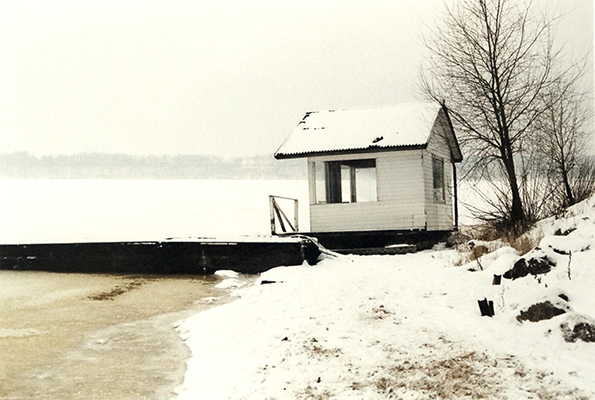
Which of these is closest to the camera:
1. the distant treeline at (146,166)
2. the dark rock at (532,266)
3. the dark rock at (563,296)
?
the dark rock at (563,296)

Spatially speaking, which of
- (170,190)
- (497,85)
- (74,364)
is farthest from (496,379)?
(170,190)

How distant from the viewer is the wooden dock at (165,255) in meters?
13.8

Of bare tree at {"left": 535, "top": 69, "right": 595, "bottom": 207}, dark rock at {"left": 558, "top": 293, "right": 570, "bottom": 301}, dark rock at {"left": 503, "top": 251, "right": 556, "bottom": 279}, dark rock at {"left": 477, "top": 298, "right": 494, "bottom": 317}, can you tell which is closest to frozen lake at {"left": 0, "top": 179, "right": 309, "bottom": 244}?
bare tree at {"left": 535, "top": 69, "right": 595, "bottom": 207}

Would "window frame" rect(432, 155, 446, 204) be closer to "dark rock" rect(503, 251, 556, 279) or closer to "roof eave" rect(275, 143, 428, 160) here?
"roof eave" rect(275, 143, 428, 160)

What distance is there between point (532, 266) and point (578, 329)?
254 cm

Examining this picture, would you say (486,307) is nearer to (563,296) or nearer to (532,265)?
(563,296)

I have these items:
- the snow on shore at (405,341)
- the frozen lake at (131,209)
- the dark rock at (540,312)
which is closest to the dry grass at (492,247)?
the snow on shore at (405,341)

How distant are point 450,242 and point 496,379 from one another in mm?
12498

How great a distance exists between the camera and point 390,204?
1645 centimetres

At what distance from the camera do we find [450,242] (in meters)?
16.5

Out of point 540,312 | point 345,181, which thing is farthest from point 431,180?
point 540,312

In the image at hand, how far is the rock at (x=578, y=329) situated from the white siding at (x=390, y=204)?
1105 centimetres

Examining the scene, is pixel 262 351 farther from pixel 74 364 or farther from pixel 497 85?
pixel 497 85

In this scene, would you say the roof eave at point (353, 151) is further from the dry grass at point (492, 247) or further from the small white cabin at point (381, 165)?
the dry grass at point (492, 247)
